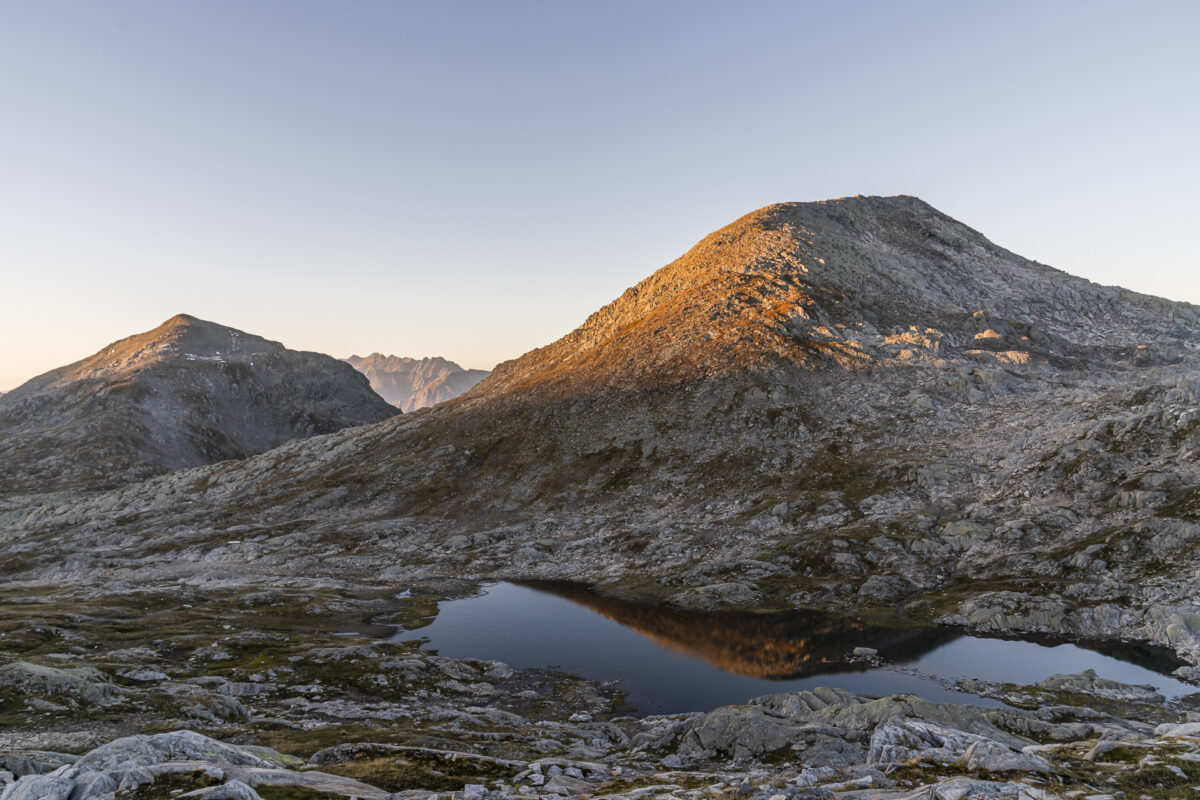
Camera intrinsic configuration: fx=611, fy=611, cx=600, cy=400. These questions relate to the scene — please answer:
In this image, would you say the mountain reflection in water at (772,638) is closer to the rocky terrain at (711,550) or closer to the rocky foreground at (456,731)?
the rocky terrain at (711,550)

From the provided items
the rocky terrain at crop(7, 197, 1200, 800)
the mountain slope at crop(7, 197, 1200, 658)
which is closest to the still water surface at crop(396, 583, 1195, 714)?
the rocky terrain at crop(7, 197, 1200, 800)

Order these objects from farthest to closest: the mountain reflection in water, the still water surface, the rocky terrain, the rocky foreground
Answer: the mountain reflection in water, the still water surface, the rocky terrain, the rocky foreground

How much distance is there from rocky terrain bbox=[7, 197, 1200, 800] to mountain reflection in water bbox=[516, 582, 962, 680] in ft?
6.93

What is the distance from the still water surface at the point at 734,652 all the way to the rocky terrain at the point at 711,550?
3.25 meters

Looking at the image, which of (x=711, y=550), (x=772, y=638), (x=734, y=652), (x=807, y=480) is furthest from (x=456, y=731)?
(x=807, y=480)

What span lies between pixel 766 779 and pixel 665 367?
152 meters

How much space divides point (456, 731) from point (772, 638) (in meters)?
43.9

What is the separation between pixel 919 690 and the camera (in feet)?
190

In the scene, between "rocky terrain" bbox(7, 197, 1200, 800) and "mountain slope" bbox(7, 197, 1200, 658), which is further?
"mountain slope" bbox(7, 197, 1200, 658)

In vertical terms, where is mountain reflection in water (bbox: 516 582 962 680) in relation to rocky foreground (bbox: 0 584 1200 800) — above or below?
below

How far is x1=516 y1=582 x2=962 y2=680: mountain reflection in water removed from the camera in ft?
221

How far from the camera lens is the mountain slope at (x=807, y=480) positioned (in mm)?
85000

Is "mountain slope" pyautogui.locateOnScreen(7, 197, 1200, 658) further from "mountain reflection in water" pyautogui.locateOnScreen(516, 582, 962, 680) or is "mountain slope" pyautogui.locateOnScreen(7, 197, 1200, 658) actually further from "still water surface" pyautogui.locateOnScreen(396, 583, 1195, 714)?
"still water surface" pyautogui.locateOnScreen(396, 583, 1195, 714)

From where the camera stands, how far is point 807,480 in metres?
124
